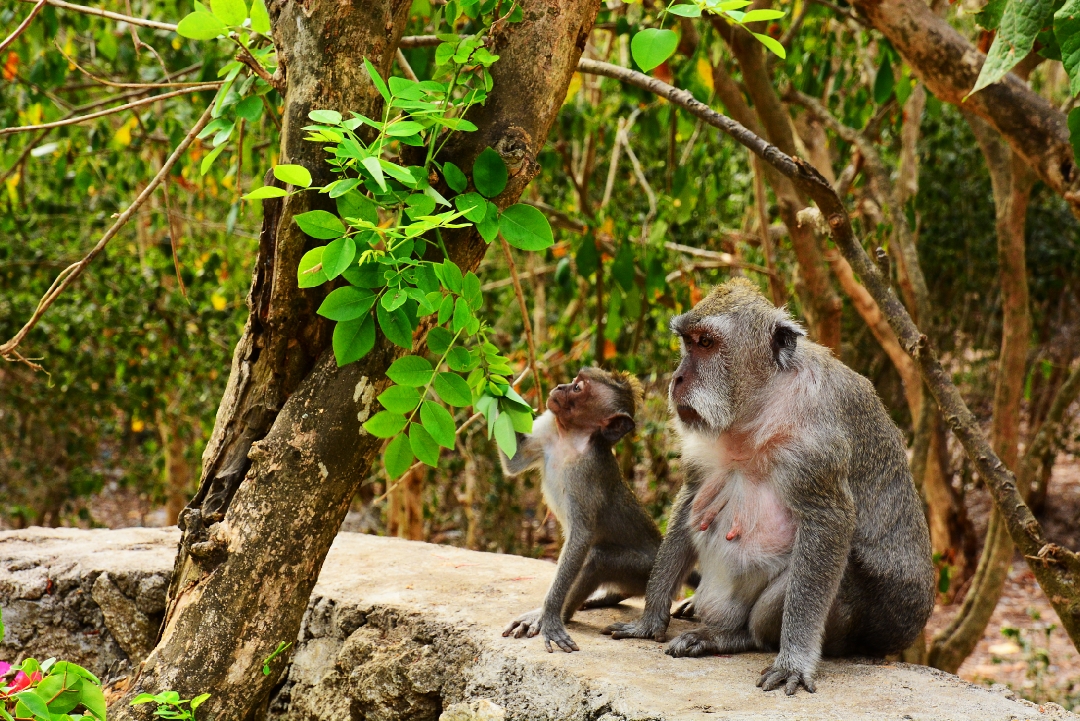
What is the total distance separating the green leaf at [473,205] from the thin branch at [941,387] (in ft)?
3.73

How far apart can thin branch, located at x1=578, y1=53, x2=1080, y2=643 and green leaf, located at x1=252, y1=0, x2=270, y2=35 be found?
1356 millimetres

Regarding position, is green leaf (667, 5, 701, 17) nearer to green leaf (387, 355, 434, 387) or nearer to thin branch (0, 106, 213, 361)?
green leaf (387, 355, 434, 387)

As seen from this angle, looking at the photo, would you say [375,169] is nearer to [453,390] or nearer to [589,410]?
[453,390]

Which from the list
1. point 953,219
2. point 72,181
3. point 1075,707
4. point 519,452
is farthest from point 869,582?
point 953,219

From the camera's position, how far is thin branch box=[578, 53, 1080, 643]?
10.6 feet

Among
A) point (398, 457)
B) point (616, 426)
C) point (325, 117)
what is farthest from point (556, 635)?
point (325, 117)

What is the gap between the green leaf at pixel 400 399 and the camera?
2535 millimetres

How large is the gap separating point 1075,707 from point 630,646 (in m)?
4.38

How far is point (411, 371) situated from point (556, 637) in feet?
4.59

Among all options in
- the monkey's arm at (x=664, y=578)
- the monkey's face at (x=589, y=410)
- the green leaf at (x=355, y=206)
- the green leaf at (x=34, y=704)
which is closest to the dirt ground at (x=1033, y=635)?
the monkey's arm at (x=664, y=578)

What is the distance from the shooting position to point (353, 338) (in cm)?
248

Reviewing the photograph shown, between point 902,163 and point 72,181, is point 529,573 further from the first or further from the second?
point 72,181

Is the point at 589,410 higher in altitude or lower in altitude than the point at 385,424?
lower

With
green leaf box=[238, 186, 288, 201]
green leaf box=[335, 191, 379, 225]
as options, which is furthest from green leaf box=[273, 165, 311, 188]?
green leaf box=[335, 191, 379, 225]
